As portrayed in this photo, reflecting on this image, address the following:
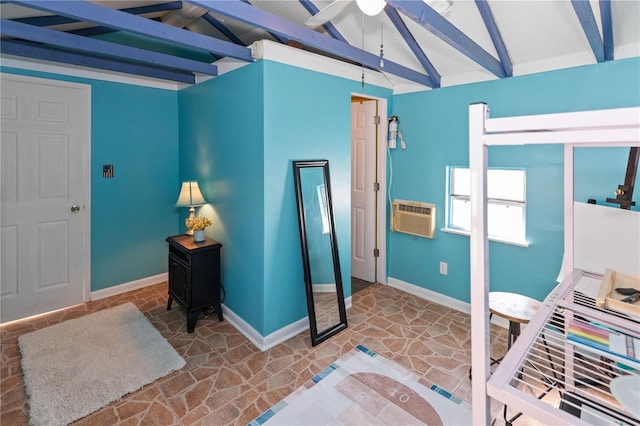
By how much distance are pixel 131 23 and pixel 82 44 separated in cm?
73

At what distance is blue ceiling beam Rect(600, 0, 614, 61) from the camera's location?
6.72 feet

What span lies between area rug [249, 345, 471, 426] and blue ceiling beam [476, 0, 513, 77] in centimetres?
266

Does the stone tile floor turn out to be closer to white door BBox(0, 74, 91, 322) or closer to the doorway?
white door BBox(0, 74, 91, 322)

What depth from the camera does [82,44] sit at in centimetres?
254

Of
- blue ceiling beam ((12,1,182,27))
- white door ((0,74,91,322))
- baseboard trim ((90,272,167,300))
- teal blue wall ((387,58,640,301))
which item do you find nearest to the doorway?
teal blue wall ((387,58,640,301))

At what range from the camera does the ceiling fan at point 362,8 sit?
170 cm

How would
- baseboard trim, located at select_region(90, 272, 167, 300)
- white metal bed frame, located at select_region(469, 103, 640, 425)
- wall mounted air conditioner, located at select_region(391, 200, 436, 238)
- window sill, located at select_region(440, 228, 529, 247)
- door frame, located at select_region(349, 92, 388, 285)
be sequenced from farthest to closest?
door frame, located at select_region(349, 92, 388, 285), baseboard trim, located at select_region(90, 272, 167, 300), wall mounted air conditioner, located at select_region(391, 200, 436, 238), window sill, located at select_region(440, 228, 529, 247), white metal bed frame, located at select_region(469, 103, 640, 425)

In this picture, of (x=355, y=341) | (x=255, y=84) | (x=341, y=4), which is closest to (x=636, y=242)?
(x=355, y=341)

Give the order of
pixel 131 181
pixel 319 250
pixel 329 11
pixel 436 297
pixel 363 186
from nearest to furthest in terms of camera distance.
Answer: pixel 329 11
pixel 319 250
pixel 436 297
pixel 131 181
pixel 363 186

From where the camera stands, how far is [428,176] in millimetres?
3674

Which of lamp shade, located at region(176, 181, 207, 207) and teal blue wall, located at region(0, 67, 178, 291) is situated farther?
teal blue wall, located at region(0, 67, 178, 291)

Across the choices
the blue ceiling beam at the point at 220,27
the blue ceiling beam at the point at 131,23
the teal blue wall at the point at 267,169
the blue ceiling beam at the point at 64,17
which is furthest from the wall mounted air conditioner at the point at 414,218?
the blue ceiling beam at the point at 64,17

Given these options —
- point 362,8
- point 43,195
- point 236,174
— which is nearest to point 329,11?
point 362,8

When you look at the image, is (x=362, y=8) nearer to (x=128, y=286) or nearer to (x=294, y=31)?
(x=294, y=31)
